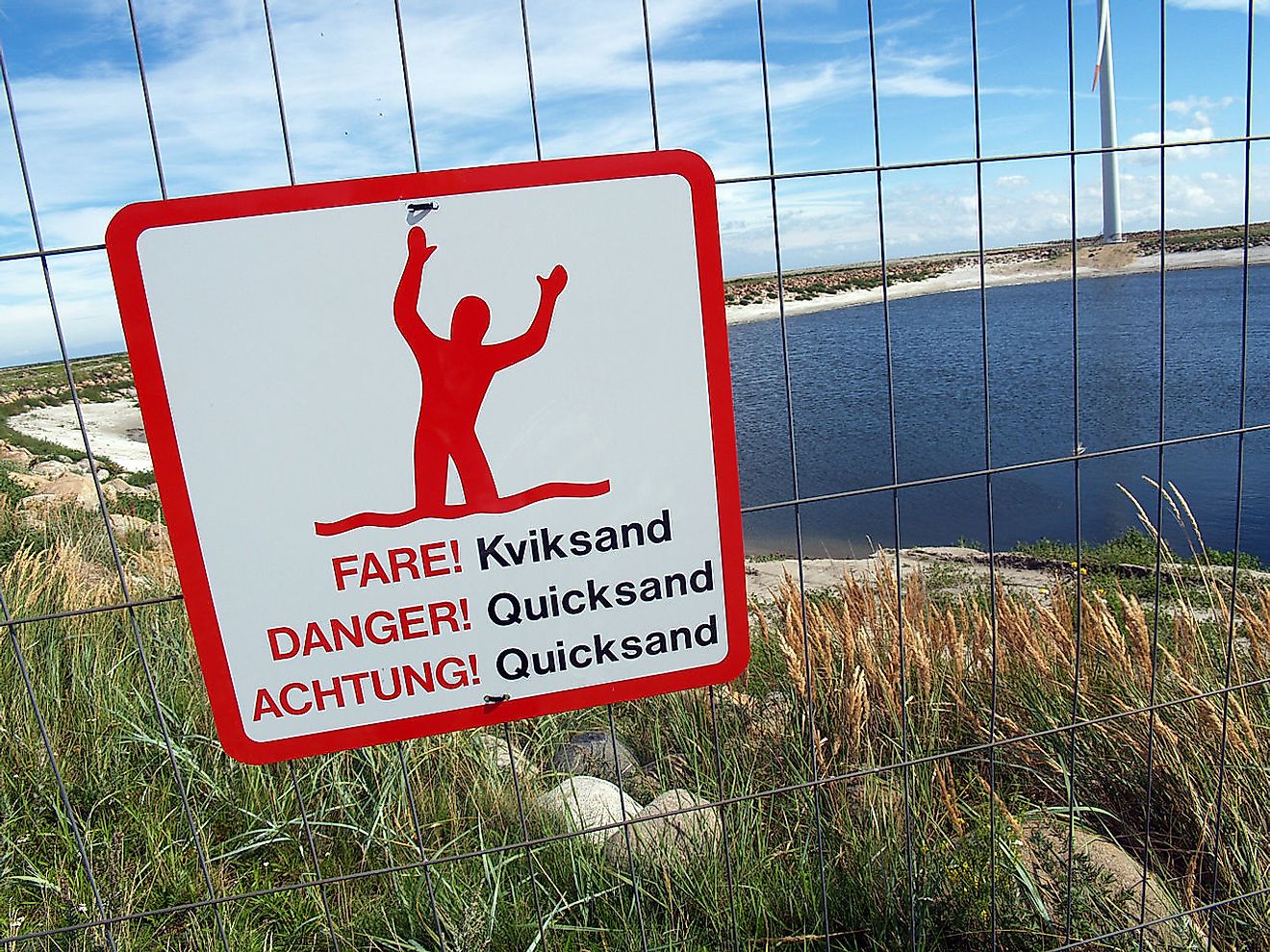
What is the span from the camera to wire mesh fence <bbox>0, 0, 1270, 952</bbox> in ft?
7.11

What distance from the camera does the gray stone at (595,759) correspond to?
3195mm

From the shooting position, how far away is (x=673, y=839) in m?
2.53

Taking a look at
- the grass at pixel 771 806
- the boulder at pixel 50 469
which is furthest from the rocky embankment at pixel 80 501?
the grass at pixel 771 806

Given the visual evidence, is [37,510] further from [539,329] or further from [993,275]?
[993,275]

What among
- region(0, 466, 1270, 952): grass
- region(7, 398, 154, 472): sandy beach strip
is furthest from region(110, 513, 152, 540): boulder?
region(7, 398, 154, 472): sandy beach strip

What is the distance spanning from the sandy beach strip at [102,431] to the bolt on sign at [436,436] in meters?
11.7

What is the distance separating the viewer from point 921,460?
1315 centimetres

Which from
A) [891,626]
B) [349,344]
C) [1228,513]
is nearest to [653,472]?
[349,344]

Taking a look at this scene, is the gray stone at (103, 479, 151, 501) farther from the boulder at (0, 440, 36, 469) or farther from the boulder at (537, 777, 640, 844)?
the boulder at (537, 777, 640, 844)

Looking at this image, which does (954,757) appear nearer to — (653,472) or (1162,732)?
(1162,732)

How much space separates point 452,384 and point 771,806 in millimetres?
1690

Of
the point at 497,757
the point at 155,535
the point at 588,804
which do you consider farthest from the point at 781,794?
the point at 155,535

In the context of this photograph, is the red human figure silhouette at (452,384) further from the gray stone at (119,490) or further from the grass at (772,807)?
the gray stone at (119,490)

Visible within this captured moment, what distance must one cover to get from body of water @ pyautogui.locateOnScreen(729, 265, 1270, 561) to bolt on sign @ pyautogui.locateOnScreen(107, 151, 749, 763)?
599cm
